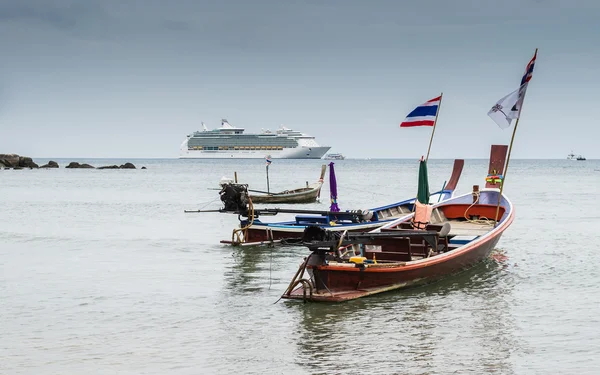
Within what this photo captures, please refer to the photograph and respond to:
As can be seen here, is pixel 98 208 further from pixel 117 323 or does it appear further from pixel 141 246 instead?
pixel 117 323

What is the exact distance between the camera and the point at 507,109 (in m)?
16.7

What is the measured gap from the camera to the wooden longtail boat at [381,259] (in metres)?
13.0

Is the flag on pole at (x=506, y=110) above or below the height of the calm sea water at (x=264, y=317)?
above

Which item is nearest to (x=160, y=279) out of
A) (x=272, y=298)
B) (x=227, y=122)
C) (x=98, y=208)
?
(x=272, y=298)

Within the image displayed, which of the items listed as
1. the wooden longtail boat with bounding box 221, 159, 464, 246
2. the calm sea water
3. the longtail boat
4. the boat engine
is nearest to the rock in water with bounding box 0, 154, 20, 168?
the longtail boat

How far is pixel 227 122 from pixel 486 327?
489ft

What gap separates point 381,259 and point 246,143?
143290 millimetres

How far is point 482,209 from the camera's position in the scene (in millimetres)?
20875

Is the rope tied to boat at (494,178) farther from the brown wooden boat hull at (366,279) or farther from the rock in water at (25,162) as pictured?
the rock in water at (25,162)

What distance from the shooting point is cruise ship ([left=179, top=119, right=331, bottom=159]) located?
513 ft

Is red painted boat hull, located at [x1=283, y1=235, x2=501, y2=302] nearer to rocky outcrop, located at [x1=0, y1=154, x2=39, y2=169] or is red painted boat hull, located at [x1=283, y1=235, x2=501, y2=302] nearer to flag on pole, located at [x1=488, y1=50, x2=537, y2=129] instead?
flag on pole, located at [x1=488, y1=50, x2=537, y2=129]

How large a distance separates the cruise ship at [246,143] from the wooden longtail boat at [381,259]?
139m

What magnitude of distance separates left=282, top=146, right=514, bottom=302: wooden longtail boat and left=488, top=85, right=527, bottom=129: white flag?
2718 mm

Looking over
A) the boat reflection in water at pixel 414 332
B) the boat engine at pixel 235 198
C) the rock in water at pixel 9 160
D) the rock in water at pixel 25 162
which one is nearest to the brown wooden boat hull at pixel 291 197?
the boat engine at pixel 235 198
